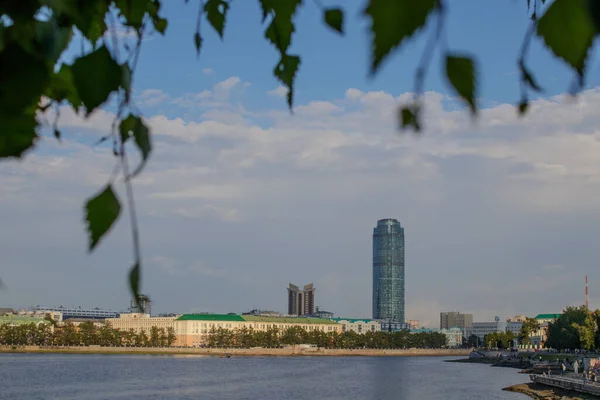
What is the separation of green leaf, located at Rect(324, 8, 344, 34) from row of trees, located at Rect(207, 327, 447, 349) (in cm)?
12735

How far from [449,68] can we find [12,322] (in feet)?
470

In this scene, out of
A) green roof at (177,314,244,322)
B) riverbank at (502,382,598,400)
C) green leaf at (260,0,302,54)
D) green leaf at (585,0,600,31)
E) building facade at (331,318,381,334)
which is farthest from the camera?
building facade at (331,318,381,334)

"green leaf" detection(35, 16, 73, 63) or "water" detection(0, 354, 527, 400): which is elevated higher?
"green leaf" detection(35, 16, 73, 63)

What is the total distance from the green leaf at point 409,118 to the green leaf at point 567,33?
0.16 metres

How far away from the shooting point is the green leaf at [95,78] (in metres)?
0.96

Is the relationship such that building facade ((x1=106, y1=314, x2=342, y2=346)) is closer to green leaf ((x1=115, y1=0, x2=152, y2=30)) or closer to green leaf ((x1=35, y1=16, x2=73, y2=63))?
green leaf ((x1=115, y1=0, x2=152, y2=30))

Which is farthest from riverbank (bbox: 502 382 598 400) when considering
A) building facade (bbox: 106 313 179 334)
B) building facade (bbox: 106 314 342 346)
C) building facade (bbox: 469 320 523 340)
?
building facade (bbox: 469 320 523 340)

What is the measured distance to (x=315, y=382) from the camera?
60000 millimetres

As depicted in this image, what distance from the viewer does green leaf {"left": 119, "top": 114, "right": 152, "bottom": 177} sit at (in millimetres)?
999

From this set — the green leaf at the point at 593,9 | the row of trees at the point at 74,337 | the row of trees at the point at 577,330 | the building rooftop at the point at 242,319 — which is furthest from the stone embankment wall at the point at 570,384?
the building rooftop at the point at 242,319

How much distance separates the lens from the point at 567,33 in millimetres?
752

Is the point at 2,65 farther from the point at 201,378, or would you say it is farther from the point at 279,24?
the point at 201,378

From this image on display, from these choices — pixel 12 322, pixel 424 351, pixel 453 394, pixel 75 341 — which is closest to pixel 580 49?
pixel 453 394

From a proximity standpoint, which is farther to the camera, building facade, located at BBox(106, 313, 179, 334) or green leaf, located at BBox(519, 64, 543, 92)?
building facade, located at BBox(106, 313, 179, 334)
